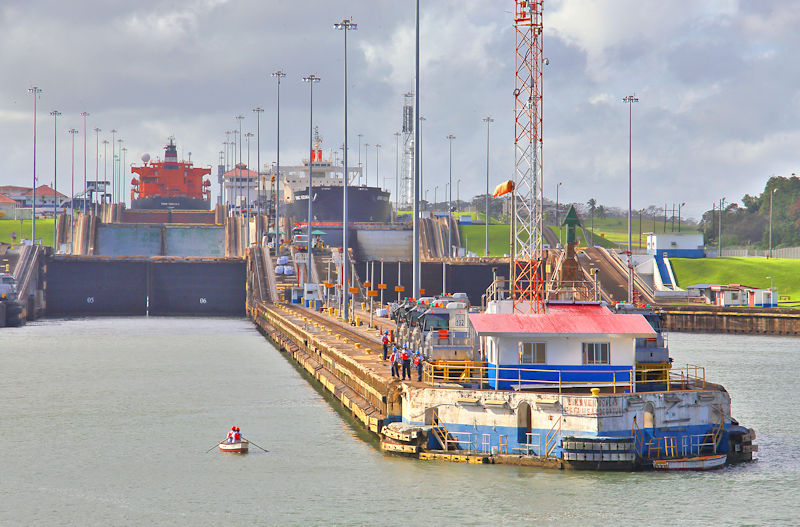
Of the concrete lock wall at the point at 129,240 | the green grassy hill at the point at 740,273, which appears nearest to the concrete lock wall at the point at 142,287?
the concrete lock wall at the point at 129,240

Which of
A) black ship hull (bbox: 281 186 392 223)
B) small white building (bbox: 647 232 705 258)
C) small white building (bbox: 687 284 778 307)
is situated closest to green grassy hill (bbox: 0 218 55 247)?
black ship hull (bbox: 281 186 392 223)

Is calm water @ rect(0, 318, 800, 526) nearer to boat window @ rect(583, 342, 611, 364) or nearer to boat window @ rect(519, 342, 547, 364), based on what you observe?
boat window @ rect(519, 342, 547, 364)

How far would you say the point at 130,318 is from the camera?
A: 116m

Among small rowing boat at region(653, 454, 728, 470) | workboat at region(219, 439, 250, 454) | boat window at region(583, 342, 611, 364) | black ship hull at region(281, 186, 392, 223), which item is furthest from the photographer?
black ship hull at region(281, 186, 392, 223)

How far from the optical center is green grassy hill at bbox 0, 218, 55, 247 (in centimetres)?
17238

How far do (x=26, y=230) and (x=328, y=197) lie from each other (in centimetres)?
5702

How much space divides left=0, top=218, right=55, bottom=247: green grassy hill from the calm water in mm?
118081

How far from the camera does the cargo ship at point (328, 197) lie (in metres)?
167

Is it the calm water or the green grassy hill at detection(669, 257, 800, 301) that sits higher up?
the green grassy hill at detection(669, 257, 800, 301)

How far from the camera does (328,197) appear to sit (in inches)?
6565

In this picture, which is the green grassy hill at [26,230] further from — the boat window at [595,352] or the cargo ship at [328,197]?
the boat window at [595,352]

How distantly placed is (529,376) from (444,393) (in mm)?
3039

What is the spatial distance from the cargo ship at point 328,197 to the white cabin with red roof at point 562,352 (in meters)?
126

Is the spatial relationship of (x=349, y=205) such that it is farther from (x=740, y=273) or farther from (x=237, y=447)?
→ (x=237, y=447)
